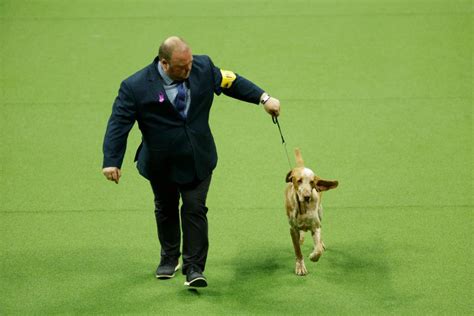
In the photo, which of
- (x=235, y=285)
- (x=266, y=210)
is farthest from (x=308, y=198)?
(x=266, y=210)

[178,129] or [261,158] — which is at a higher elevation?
[178,129]

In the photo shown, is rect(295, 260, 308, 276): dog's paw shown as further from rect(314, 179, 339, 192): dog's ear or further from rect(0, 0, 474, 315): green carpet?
rect(314, 179, 339, 192): dog's ear

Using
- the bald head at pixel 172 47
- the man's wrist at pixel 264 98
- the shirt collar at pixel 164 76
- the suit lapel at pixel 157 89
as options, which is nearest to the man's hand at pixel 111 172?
the suit lapel at pixel 157 89

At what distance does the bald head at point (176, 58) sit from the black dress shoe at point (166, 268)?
4.42 feet

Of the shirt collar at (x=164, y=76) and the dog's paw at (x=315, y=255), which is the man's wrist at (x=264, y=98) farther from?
the dog's paw at (x=315, y=255)

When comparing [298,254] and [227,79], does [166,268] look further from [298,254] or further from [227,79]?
[227,79]

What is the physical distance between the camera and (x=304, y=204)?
18.9 ft

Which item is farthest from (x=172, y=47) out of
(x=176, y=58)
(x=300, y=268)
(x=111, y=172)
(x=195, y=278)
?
(x=300, y=268)

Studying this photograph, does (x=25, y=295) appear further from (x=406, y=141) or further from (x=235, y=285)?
(x=406, y=141)

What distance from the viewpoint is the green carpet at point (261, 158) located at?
5910 millimetres

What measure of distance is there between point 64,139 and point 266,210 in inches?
83.8

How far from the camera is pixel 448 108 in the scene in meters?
8.41

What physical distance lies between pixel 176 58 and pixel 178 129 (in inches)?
20.5

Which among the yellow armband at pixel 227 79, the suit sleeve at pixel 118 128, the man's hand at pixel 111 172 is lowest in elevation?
the man's hand at pixel 111 172
